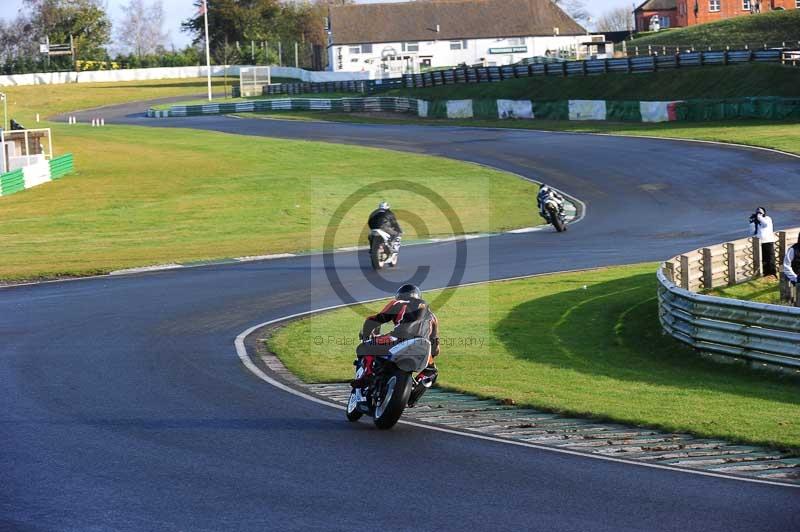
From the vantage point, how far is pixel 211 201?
42.9m

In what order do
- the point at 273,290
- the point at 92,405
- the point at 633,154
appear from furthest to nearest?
the point at 633,154, the point at 273,290, the point at 92,405

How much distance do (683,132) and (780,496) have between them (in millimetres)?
47138

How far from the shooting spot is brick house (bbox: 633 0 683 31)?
131125mm

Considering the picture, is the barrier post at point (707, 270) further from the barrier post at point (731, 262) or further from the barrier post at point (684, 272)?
the barrier post at point (684, 272)

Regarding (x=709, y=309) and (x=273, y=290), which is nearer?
(x=709, y=309)

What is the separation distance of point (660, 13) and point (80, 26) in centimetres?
7982

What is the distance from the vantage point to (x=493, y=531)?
27.5 ft

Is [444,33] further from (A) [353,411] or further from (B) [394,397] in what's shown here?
(B) [394,397]

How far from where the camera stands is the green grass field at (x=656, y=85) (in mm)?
58406

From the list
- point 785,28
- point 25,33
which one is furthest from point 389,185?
point 25,33

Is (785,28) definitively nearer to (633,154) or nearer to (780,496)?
(633,154)

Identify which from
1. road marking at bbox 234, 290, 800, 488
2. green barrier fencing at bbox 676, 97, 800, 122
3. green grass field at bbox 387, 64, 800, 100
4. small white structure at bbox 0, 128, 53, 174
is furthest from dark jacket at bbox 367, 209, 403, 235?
green grass field at bbox 387, 64, 800, 100

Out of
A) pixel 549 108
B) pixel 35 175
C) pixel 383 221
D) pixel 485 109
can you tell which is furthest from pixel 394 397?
pixel 485 109

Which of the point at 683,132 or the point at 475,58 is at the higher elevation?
the point at 475,58
